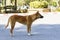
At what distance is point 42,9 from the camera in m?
30.8

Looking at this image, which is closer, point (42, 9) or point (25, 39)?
point (25, 39)

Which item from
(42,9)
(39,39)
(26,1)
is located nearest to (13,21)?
(39,39)

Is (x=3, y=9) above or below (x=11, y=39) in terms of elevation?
below

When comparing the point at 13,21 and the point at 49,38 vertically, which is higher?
the point at 13,21

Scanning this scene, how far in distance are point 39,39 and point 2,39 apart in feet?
4.80

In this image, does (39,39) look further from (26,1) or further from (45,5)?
(26,1)

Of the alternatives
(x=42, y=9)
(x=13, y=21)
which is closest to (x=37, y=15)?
(x=13, y=21)

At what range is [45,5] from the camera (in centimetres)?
3256

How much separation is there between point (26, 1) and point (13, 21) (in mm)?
41700

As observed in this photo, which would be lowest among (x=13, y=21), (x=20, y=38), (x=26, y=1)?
(x=26, y=1)

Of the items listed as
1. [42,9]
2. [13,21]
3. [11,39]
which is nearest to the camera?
[11,39]

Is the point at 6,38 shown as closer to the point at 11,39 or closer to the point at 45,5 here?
the point at 11,39

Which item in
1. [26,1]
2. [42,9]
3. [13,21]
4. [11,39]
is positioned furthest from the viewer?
[26,1]

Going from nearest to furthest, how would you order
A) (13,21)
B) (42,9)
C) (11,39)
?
1. (11,39)
2. (13,21)
3. (42,9)
